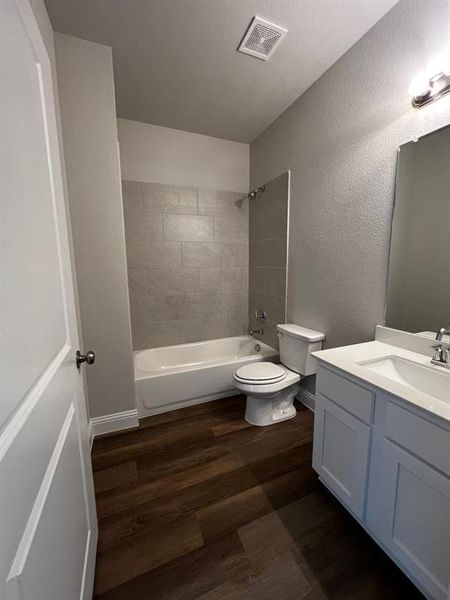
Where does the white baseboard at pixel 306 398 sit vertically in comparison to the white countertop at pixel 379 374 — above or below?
below

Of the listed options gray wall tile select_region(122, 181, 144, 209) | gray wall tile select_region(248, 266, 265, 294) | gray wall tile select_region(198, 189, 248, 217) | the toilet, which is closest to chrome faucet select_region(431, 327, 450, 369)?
the toilet

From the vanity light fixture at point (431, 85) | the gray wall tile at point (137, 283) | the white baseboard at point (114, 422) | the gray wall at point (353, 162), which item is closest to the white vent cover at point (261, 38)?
the gray wall at point (353, 162)

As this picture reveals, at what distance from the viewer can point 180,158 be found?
8.30 ft

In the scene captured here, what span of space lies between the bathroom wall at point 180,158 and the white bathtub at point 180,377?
1.77 meters

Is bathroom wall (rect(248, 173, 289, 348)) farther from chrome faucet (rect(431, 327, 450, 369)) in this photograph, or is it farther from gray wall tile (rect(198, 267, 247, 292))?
chrome faucet (rect(431, 327, 450, 369))

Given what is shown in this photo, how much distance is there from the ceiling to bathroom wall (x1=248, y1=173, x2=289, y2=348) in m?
0.71

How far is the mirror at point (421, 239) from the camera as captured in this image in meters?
1.21

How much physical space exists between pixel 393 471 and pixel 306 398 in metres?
1.25

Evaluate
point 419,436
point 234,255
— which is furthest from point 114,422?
point 234,255

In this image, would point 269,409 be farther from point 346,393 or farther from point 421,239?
point 421,239

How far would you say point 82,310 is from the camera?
5.59 feet

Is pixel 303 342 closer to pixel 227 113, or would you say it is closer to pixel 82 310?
pixel 82 310

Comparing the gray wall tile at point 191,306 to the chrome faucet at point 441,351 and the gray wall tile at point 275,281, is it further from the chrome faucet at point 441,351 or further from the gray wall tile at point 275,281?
the chrome faucet at point 441,351

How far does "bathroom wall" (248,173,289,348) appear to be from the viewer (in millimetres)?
2320
